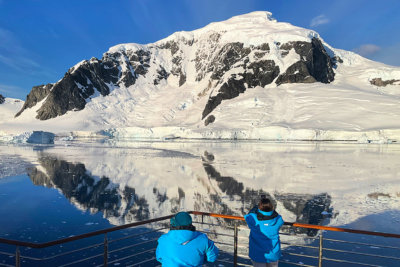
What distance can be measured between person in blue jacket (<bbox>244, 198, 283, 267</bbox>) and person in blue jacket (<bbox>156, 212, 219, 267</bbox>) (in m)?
1.09

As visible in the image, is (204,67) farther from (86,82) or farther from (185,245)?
(185,245)

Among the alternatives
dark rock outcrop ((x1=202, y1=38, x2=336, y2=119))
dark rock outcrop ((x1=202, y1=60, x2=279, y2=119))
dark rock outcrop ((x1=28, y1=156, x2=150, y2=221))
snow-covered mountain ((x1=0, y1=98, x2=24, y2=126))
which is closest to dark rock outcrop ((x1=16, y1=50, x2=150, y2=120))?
snow-covered mountain ((x1=0, y1=98, x2=24, y2=126))

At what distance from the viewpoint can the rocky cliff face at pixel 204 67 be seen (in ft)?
323

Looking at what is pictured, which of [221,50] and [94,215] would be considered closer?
[94,215]

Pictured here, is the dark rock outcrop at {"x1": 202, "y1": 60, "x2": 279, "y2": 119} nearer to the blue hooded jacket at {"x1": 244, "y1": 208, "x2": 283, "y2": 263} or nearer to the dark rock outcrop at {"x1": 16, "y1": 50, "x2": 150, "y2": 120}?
the dark rock outcrop at {"x1": 16, "y1": 50, "x2": 150, "y2": 120}

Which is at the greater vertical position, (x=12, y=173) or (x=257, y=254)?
(x=257, y=254)

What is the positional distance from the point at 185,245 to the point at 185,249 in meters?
0.04

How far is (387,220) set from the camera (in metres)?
9.45

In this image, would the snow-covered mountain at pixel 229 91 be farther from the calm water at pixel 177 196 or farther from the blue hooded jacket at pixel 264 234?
the blue hooded jacket at pixel 264 234

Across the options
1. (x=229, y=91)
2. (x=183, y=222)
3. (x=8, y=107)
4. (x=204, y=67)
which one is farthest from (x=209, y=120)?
(x=8, y=107)

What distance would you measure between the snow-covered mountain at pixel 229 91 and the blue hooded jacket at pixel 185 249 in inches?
2456

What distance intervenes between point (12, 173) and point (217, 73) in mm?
105210

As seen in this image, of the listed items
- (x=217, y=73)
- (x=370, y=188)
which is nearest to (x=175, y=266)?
(x=370, y=188)

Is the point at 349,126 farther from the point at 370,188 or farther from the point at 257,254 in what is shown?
the point at 257,254
